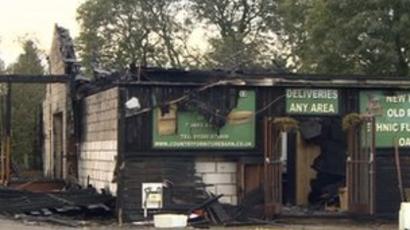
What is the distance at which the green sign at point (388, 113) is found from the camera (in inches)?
865

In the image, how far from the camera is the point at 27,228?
18797mm

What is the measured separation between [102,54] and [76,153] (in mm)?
29854

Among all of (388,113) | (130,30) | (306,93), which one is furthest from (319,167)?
(130,30)

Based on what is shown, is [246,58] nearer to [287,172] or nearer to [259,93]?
[287,172]

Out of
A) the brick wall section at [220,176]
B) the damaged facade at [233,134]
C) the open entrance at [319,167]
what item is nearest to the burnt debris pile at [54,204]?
the damaged facade at [233,134]

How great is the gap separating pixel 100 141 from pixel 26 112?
25965mm

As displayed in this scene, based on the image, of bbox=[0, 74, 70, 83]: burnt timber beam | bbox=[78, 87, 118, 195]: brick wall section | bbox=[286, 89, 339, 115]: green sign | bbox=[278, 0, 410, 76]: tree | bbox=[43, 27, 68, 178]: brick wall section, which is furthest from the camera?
bbox=[278, 0, 410, 76]: tree

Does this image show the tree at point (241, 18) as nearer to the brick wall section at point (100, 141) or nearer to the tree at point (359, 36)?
the tree at point (359, 36)

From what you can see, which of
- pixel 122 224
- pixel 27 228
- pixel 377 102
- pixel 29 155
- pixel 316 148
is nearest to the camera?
pixel 27 228

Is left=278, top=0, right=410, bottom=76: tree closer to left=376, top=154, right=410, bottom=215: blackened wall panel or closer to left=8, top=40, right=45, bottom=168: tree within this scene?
left=8, top=40, right=45, bottom=168: tree

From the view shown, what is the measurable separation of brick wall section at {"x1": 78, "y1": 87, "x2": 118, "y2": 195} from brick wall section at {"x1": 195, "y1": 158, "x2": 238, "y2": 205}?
2133 mm

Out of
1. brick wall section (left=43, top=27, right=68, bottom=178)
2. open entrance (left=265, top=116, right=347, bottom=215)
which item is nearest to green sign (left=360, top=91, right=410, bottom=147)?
open entrance (left=265, top=116, right=347, bottom=215)

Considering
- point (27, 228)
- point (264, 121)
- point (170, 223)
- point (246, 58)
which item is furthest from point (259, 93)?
point (246, 58)

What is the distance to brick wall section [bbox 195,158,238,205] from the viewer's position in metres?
21.2
